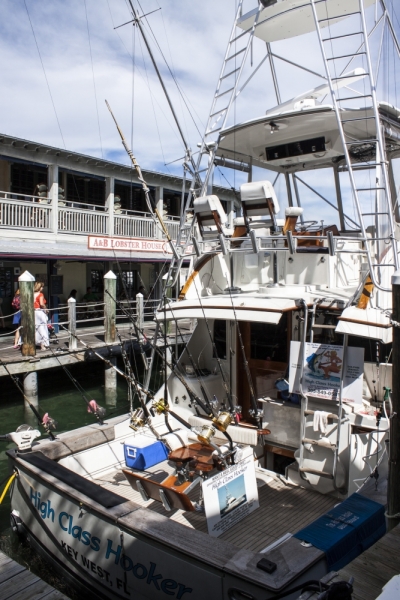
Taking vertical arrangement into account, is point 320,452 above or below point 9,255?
below

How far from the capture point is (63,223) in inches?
725

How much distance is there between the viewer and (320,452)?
18.4 ft

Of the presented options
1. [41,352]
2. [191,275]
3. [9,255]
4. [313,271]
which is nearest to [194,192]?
[191,275]

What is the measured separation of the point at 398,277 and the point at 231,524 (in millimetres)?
2844

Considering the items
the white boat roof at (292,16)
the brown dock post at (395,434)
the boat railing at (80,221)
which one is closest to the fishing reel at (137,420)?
the brown dock post at (395,434)

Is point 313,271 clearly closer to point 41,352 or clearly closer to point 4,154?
point 41,352

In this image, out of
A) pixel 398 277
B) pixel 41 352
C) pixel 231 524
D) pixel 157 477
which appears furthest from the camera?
pixel 41 352

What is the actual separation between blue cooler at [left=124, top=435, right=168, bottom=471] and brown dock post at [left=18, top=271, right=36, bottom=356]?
6657mm

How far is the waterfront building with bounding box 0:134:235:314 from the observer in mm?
16875

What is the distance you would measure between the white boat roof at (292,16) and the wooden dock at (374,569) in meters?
6.91

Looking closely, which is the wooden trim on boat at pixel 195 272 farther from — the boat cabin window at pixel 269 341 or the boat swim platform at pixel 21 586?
the boat swim platform at pixel 21 586

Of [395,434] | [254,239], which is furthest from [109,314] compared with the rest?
[395,434]

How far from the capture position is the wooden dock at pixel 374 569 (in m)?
3.01

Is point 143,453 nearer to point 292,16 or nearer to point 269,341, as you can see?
point 269,341
